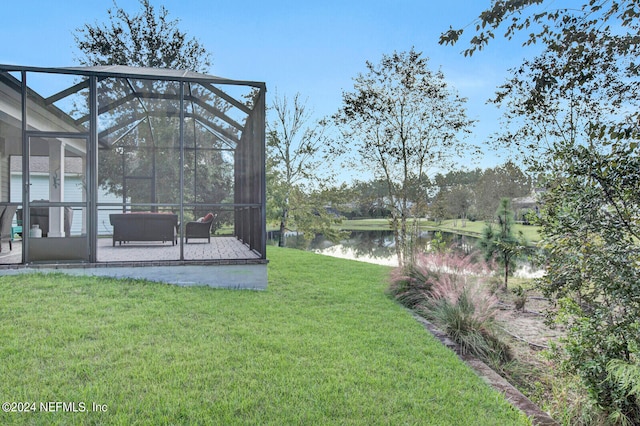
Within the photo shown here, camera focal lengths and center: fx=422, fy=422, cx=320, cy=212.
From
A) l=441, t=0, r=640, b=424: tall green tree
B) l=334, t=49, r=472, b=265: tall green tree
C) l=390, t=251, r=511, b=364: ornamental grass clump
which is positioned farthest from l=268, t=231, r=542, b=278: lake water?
l=441, t=0, r=640, b=424: tall green tree

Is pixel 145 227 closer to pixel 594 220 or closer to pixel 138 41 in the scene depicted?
pixel 594 220

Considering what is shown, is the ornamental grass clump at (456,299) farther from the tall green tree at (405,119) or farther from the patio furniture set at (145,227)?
the tall green tree at (405,119)

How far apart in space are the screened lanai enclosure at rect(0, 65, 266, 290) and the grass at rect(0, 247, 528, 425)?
1021 mm

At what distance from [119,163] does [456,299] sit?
5.68 m

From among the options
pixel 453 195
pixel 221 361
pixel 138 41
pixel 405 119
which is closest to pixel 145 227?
pixel 221 361

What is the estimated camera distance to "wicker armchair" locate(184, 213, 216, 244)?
8336mm

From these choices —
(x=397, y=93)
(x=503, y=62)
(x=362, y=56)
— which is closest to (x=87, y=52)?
(x=362, y=56)

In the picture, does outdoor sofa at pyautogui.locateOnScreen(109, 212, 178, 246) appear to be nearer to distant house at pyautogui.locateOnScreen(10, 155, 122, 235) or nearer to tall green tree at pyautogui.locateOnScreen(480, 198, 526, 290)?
distant house at pyautogui.locateOnScreen(10, 155, 122, 235)

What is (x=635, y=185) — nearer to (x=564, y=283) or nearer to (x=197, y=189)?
(x=564, y=283)

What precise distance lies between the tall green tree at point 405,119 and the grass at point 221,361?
8.01 m

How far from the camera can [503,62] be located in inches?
379

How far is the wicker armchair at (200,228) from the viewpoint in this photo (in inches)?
328

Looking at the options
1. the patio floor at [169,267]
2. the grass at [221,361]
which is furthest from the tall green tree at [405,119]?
the grass at [221,361]

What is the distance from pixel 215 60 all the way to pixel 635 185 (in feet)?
66.9
